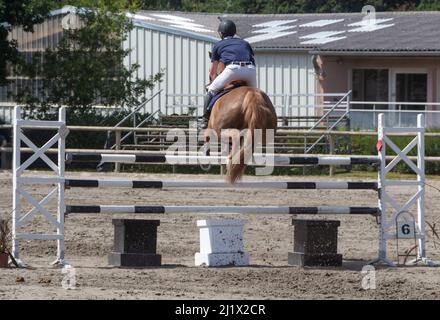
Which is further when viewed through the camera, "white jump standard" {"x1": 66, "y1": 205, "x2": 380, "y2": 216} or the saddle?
the saddle

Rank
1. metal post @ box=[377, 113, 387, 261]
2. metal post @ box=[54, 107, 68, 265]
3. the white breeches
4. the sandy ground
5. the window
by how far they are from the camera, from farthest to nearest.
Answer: the window < the white breeches < metal post @ box=[377, 113, 387, 261] < metal post @ box=[54, 107, 68, 265] < the sandy ground

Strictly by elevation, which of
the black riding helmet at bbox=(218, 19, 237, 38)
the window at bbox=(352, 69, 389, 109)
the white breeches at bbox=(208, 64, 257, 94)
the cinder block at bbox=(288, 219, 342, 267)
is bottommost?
the cinder block at bbox=(288, 219, 342, 267)

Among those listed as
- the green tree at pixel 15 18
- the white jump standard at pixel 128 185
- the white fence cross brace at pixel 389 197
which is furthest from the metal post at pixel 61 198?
the green tree at pixel 15 18

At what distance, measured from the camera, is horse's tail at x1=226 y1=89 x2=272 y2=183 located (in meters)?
11.8

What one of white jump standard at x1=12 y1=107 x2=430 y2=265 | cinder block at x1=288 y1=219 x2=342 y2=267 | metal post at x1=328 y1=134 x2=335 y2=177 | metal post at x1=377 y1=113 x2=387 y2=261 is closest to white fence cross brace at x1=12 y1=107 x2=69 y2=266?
white jump standard at x1=12 y1=107 x2=430 y2=265

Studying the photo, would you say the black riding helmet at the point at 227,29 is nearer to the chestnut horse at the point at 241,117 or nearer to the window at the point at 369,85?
the chestnut horse at the point at 241,117

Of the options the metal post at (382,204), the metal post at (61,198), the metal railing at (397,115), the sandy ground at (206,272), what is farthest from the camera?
the metal railing at (397,115)

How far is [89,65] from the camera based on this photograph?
29547 millimetres

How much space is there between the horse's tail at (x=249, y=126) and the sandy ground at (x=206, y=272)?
103 cm

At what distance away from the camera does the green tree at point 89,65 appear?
1166 inches

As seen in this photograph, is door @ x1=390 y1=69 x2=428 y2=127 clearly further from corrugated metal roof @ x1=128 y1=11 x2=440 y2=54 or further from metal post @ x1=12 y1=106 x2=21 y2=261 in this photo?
metal post @ x1=12 y1=106 x2=21 y2=261

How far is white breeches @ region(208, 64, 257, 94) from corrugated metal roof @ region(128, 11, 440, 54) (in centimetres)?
1834

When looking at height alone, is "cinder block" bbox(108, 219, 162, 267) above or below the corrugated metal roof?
below
